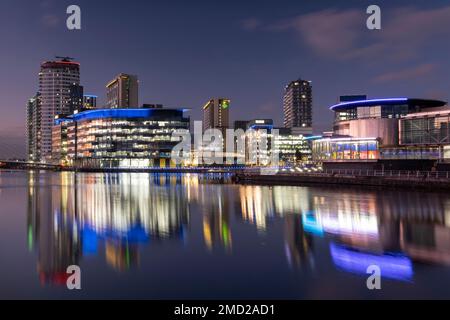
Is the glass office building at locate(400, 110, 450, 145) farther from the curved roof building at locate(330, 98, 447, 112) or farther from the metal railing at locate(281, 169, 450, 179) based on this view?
the metal railing at locate(281, 169, 450, 179)

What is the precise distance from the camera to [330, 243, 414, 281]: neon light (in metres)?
16.2

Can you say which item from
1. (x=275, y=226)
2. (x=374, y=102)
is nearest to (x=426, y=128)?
(x=374, y=102)

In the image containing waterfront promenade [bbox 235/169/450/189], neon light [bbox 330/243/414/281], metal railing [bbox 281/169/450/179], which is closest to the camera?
neon light [bbox 330/243/414/281]

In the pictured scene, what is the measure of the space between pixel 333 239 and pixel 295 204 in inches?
711

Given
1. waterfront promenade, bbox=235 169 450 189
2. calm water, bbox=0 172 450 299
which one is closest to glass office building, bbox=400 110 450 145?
waterfront promenade, bbox=235 169 450 189

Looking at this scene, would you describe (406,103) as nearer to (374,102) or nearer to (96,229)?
(374,102)

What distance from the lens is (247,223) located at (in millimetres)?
30344

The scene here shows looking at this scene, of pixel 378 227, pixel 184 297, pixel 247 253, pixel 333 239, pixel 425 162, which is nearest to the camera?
pixel 184 297

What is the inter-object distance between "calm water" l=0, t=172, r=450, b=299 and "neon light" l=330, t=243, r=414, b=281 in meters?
0.04

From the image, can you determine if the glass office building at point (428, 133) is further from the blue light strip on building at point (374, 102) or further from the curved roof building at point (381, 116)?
the blue light strip on building at point (374, 102)

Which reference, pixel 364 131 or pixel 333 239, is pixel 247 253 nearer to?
pixel 333 239

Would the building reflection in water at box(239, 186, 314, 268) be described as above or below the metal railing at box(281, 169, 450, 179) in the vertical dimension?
below

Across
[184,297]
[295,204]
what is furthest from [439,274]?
[295,204]

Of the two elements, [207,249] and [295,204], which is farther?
[295,204]
